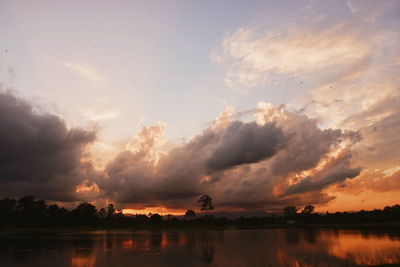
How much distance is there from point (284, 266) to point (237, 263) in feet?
23.2

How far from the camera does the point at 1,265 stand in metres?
44.0

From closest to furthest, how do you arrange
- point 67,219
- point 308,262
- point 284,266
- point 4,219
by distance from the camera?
point 284,266, point 308,262, point 4,219, point 67,219

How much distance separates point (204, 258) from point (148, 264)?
10403 millimetres

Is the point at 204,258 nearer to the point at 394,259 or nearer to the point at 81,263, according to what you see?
the point at 81,263

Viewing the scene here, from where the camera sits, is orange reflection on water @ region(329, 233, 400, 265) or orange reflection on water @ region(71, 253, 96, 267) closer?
orange reflection on water @ region(329, 233, 400, 265)

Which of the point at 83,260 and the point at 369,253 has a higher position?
the point at 83,260

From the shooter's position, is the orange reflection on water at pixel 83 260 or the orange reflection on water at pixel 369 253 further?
the orange reflection on water at pixel 83 260

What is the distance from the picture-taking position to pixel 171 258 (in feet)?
175

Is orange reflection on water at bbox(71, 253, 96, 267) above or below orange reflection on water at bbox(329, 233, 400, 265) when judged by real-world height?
above

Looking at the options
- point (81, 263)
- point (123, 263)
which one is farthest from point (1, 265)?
point (123, 263)

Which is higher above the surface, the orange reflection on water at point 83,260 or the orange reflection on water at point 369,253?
the orange reflection on water at point 83,260

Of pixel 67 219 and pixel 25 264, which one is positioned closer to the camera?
pixel 25 264

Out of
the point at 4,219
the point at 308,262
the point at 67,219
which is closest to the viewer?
the point at 308,262

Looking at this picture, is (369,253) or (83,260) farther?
(369,253)
